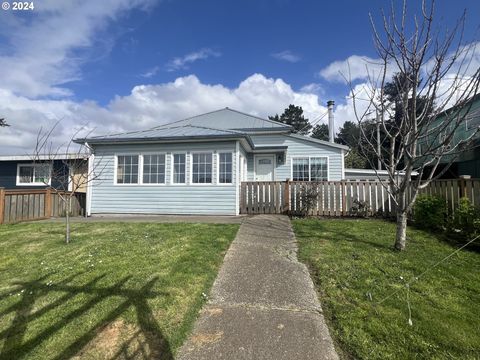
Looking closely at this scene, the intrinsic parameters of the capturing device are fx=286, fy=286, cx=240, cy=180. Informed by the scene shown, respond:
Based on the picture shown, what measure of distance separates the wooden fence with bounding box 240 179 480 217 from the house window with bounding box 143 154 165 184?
11.0 feet

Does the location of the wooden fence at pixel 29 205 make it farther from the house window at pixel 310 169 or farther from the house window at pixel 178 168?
the house window at pixel 310 169

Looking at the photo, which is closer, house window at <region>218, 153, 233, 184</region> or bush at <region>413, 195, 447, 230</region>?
bush at <region>413, 195, 447, 230</region>

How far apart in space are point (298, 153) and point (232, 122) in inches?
191

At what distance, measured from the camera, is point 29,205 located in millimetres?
10859

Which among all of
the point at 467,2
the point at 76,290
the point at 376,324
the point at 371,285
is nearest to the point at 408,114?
the point at 467,2

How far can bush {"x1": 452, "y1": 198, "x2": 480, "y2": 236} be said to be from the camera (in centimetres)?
621

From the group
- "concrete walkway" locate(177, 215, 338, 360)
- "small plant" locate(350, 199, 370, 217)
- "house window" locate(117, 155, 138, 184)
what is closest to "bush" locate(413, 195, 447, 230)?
"small plant" locate(350, 199, 370, 217)

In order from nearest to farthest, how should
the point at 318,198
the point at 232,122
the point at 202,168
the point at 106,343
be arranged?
the point at 106,343, the point at 318,198, the point at 202,168, the point at 232,122

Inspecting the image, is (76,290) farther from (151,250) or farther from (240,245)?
(240,245)

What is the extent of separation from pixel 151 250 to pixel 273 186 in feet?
20.0

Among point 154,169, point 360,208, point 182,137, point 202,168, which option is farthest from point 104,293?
A: point 360,208

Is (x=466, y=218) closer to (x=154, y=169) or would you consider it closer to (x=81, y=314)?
(x=81, y=314)

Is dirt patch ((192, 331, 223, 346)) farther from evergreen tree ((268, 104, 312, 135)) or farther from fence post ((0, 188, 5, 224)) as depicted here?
evergreen tree ((268, 104, 312, 135))

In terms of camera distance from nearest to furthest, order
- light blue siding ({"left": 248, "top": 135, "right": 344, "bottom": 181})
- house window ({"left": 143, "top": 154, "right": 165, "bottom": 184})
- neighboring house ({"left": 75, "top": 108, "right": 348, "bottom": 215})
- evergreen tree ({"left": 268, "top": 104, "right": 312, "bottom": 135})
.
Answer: neighboring house ({"left": 75, "top": 108, "right": 348, "bottom": 215}) < house window ({"left": 143, "top": 154, "right": 165, "bottom": 184}) < light blue siding ({"left": 248, "top": 135, "right": 344, "bottom": 181}) < evergreen tree ({"left": 268, "top": 104, "right": 312, "bottom": 135})
